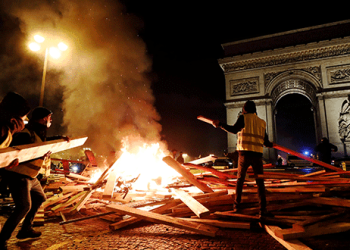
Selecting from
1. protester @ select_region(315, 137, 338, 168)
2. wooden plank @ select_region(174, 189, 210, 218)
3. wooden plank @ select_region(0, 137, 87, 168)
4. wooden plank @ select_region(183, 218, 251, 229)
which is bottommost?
wooden plank @ select_region(183, 218, 251, 229)

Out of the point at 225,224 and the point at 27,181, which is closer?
the point at 27,181

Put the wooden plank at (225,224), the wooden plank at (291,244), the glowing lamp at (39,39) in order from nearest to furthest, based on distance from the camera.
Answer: the wooden plank at (291,244) → the wooden plank at (225,224) → the glowing lamp at (39,39)

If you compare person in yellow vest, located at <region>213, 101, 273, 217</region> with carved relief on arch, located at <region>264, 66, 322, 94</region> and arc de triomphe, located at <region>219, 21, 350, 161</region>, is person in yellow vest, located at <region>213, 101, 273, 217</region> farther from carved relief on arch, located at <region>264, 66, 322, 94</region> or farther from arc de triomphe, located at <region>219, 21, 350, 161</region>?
carved relief on arch, located at <region>264, 66, 322, 94</region>

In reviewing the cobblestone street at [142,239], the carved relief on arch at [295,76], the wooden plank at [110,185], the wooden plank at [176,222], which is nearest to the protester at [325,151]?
the cobblestone street at [142,239]

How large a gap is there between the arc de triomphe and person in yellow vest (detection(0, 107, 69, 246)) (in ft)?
60.8

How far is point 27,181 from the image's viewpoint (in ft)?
8.93

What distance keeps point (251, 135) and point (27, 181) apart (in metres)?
3.47

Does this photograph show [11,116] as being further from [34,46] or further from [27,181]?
[34,46]

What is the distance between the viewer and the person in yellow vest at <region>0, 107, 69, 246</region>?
261 cm

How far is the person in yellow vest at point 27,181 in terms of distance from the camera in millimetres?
2605

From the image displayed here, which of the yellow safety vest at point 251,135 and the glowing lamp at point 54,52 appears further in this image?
the glowing lamp at point 54,52

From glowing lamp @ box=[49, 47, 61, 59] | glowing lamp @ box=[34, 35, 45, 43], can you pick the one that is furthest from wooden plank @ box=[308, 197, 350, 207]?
glowing lamp @ box=[34, 35, 45, 43]

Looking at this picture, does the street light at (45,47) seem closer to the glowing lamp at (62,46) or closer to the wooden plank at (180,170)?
the glowing lamp at (62,46)

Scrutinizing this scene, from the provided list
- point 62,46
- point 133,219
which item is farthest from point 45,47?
point 133,219
